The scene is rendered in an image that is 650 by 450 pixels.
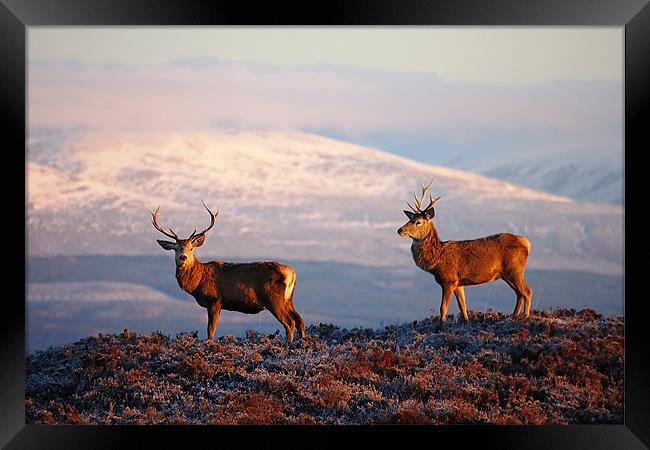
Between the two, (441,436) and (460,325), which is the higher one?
(460,325)

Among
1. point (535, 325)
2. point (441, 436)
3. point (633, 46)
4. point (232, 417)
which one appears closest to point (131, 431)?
point (232, 417)

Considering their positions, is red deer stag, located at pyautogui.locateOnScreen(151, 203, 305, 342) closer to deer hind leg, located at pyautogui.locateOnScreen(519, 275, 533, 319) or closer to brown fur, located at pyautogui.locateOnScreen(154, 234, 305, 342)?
brown fur, located at pyautogui.locateOnScreen(154, 234, 305, 342)

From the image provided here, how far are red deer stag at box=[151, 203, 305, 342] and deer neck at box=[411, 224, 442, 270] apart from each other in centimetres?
181

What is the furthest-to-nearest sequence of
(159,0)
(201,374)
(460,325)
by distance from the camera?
(460,325) < (201,374) < (159,0)

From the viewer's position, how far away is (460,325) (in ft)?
54.2

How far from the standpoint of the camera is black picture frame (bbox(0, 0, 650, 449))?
42.2 feet

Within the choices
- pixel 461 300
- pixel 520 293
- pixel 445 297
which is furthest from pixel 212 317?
pixel 520 293

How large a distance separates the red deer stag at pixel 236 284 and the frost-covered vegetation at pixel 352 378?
480 millimetres

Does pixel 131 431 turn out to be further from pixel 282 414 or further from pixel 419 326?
pixel 419 326

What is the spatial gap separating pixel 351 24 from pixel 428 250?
431 centimetres

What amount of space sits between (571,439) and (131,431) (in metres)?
5.21

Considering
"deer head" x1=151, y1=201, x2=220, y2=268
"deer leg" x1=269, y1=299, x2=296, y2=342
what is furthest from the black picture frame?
"deer head" x1=151, y1=201, x2=220, y2=268

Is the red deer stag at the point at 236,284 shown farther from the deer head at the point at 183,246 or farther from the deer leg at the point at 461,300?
the deer leg at the point at 461,300

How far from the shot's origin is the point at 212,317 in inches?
634
